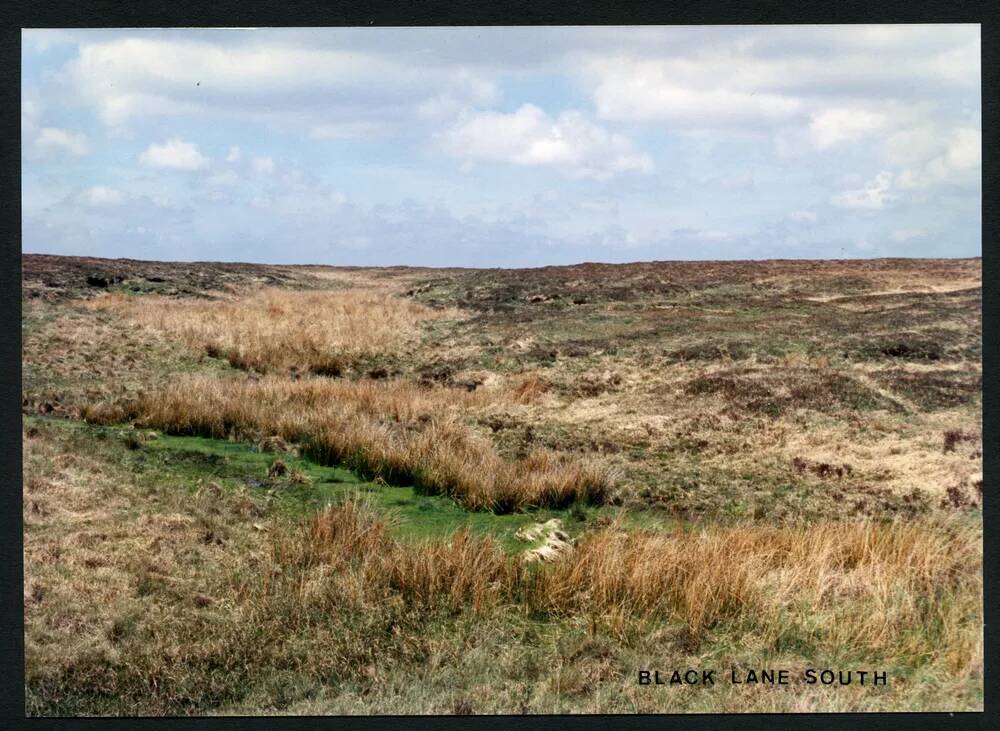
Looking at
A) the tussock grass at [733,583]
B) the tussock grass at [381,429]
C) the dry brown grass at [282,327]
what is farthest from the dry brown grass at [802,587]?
the dry brown grass at [282,327]

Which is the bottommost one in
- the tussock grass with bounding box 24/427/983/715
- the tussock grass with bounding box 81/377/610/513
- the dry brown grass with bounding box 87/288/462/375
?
the tussock grass with bounding box 24/427/983/715

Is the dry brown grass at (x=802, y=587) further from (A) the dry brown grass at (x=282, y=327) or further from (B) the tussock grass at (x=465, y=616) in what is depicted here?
(A) the dry brown grass at (x=282, y=327)

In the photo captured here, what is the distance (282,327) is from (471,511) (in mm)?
4753

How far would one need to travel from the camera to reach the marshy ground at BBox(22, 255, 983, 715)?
24.5 ft

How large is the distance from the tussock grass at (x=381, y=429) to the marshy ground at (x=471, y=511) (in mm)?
41

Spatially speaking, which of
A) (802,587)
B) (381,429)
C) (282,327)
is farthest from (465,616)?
(282,327)

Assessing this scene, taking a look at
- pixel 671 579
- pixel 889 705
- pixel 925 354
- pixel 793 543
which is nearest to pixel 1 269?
→ pixel 671 579

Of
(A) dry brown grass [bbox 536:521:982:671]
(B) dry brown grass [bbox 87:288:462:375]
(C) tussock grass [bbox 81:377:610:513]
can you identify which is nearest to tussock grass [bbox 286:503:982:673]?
(A) dry brown grass [bbox 536:521:982:671]

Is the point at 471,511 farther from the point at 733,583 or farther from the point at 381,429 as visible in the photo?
the point at 733,583

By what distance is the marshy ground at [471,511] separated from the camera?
746 cm

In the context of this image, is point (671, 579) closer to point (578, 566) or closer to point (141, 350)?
point (578, 566)

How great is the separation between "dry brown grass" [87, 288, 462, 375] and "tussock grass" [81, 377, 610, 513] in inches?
27.1

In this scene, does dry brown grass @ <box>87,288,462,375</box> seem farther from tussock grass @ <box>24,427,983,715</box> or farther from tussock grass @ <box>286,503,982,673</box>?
tussock grass @ <box>286,503,982,673</box>

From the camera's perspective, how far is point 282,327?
13.2 meters
